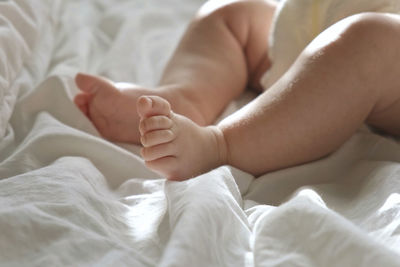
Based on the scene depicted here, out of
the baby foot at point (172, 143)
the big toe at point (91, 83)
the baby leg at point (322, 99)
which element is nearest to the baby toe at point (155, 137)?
the baby foot at point (172, 143)

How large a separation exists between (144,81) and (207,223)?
62cm

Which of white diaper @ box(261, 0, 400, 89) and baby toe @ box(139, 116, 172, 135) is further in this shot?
white diaper @ box(261, 0, 400, 89)

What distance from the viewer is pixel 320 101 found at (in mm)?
721

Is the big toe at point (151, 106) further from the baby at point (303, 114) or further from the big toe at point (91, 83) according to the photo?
the big toe at point (91, 83)

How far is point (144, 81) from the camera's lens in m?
1.09

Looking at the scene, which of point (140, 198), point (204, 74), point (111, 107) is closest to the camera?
point (140, 198)

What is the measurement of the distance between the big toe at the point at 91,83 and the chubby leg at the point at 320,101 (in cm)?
22

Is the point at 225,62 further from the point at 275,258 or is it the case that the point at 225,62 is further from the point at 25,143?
the point at 275,258

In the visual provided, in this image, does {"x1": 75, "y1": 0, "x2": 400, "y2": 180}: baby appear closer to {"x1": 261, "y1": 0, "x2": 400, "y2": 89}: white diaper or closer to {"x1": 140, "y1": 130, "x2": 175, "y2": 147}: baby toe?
{"x1": 140, "y1": 130, "x2": 175, "y2": 147}: baby toe

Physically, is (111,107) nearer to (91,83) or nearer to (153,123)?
(91,83)

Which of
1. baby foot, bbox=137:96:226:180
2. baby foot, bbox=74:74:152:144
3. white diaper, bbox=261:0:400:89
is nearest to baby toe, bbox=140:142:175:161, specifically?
baby foot, bbox=137:96:226:180

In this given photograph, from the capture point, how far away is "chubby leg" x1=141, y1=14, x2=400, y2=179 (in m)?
0.72

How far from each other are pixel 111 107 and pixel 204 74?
200 millimetres

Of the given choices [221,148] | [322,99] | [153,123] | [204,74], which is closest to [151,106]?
[153,123]
